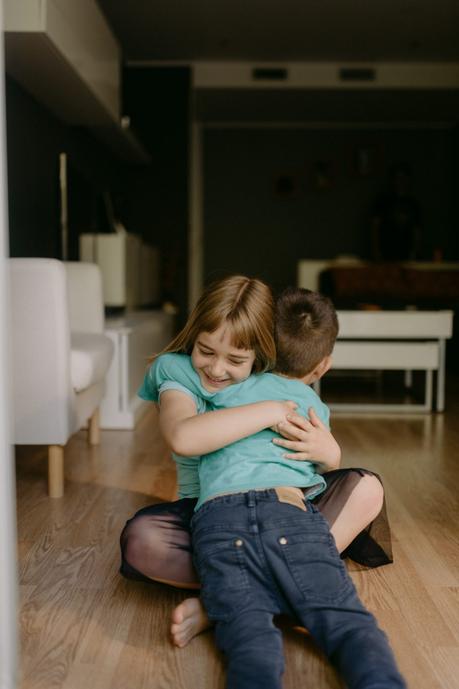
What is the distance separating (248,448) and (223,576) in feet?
0.78

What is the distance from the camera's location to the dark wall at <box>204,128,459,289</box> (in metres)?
8.61

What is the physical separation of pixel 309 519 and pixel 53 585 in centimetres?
59

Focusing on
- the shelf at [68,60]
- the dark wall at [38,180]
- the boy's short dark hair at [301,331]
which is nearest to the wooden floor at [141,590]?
the boy's short dark hair at [301,331]

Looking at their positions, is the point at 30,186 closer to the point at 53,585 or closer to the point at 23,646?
the point at 53,585

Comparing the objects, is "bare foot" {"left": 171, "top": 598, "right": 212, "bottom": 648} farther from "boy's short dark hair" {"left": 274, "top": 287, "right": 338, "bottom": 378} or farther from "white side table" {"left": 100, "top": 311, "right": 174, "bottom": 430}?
"white side table" {"left": 100, "top": 311, "right": 174, "bottom": 430}

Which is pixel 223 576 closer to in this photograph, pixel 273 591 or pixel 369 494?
pixel 273 591

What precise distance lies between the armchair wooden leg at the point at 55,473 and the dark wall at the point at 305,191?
6479 millimetres

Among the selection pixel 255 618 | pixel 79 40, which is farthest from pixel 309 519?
pixel 79 40

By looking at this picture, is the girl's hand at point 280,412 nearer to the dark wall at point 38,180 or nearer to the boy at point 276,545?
the boy at point 276,545

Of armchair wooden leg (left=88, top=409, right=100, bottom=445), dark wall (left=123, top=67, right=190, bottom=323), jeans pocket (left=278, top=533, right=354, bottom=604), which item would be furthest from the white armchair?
dark wall (left=123, top=67, right=190, bottom=323)

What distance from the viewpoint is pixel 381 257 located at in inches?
327

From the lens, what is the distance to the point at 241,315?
1.37m

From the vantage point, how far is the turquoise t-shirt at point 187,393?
4.71 ft

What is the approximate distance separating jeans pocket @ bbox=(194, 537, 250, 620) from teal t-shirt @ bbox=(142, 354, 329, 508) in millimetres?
A: 102
